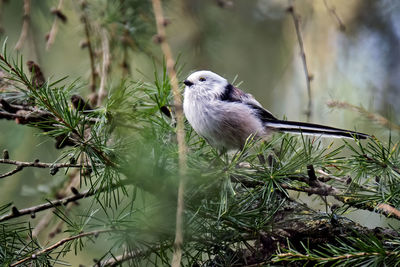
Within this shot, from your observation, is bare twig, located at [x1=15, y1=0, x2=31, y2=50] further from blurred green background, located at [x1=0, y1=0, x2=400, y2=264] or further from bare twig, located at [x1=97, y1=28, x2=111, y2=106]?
bare twig, located at [x1=97, y1=28, x2=111, y2=106]

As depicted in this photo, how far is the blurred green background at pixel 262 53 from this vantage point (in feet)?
9.71

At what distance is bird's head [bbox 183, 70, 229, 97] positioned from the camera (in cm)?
239

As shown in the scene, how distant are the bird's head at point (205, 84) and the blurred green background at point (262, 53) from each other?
1.58 feet

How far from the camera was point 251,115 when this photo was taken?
7.70 feet

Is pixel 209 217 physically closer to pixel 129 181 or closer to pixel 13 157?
pixel 129 181

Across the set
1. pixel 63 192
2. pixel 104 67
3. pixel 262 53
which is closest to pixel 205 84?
pixel 104 67

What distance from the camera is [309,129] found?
199cm

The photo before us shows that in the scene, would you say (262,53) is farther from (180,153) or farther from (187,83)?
(180,153)

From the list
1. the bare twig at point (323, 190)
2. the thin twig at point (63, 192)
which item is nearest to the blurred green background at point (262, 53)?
the thin twig at point (63, 192)

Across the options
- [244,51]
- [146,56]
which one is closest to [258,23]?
[244,51]

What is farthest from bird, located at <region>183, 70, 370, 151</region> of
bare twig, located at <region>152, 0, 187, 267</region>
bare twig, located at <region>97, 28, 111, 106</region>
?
bare twig, located at <region>152, 0, 187, 267</region>

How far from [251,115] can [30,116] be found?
1151mm

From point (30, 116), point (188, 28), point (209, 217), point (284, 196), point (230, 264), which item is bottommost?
point (230, 264)

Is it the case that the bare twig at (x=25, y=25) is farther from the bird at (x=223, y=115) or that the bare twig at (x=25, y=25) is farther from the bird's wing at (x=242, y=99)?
the bird's wing at (x=242, y=99)
